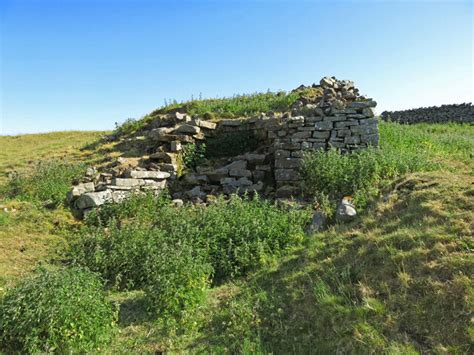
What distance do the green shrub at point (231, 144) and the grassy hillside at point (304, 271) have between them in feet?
11.4

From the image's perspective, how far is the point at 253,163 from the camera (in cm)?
926

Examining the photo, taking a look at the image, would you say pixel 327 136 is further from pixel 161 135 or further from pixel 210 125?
pixel 161 135

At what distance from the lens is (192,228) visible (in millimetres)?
5812

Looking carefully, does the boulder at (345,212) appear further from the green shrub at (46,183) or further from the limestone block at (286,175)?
the green shrub at (46,183)

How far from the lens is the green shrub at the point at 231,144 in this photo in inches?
396

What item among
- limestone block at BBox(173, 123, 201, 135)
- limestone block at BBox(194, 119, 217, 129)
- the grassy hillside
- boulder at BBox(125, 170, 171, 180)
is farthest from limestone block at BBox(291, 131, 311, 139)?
boulder at BBox(125, 170, 171, 180)

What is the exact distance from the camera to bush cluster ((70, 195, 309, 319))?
454cm

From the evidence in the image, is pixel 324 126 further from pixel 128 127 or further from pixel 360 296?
pixel 128 127

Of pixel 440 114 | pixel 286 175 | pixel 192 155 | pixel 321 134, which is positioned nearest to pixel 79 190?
pixel 192 155

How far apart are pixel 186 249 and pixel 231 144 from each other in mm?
5470

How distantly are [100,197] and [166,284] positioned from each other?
398 cm

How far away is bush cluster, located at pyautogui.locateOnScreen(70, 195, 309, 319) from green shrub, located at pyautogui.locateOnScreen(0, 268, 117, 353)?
69 cm

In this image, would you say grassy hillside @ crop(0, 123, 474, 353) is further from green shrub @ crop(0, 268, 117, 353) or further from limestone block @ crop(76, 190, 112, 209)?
limestone block @ crop(76, 190, 112, 209)

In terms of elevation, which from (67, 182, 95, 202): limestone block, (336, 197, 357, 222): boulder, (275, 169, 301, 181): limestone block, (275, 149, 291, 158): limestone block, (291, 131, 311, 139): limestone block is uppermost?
(291, 131, 311, 139): limestone block
